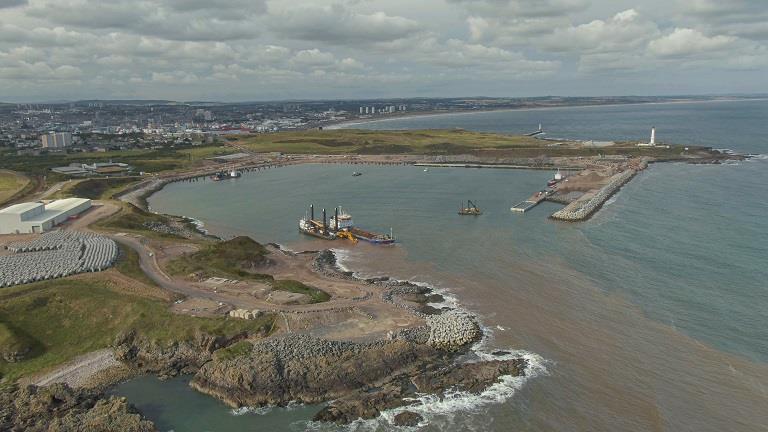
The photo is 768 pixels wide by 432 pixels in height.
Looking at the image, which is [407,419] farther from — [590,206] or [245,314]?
[590,206]

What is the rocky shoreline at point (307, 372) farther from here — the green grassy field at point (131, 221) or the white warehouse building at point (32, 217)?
the white warehouse building at point (32, 217)

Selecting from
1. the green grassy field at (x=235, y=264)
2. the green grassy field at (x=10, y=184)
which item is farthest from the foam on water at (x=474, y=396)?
the green grassy field at (x=10, y=184)

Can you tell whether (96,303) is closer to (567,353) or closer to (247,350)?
(247,350)

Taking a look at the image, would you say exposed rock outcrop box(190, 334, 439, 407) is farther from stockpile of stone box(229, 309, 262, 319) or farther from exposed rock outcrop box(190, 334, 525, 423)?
stockpile of stone box(229, 309, 262, 319)

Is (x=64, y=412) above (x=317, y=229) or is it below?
below

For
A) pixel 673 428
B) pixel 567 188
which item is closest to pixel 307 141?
pixel 567 188

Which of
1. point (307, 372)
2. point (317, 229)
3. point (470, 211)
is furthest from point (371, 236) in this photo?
point (307, 372)
